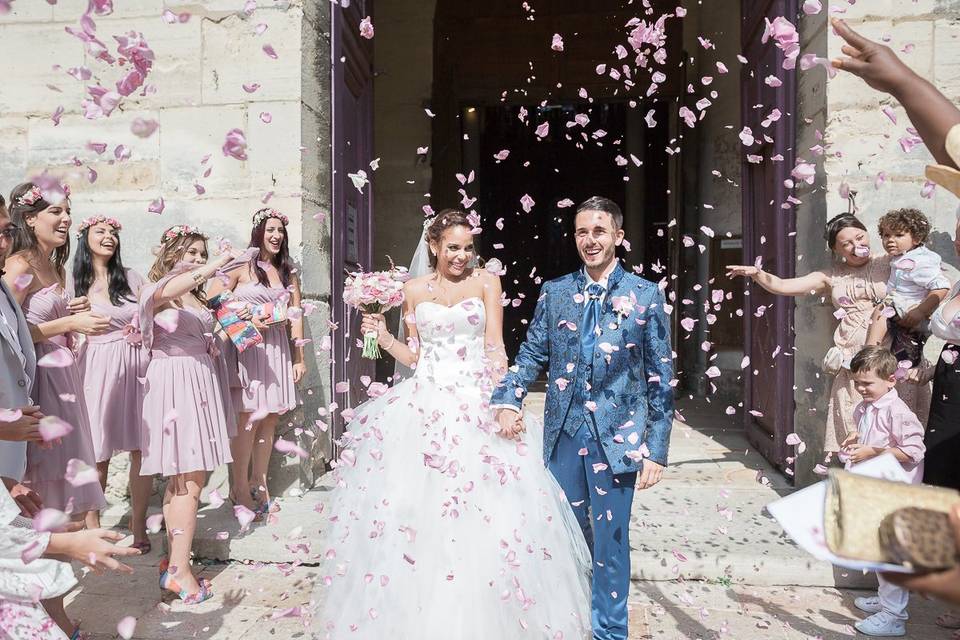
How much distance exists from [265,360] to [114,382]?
941mm

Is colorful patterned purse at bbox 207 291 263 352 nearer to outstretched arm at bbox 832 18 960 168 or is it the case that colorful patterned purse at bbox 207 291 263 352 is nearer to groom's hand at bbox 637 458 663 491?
groom's hand at bbox 637 458 663 491

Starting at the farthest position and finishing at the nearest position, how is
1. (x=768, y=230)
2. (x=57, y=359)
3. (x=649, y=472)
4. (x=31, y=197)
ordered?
(x=768, y=230), (x=31, y=197), (x=57, y=359), (x=649, y=472)

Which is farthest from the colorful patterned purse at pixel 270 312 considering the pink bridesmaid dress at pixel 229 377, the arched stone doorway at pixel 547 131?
the arched stone doorway at pixel 547 131

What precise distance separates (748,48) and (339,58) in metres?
3.74

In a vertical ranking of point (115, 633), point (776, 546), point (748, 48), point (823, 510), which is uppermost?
point (748, 48)

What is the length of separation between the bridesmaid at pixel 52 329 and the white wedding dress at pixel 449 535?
132 cm

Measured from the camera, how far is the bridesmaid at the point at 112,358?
12.9ft

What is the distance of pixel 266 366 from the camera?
14.7ft

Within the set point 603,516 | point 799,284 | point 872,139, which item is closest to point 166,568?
point 603,516

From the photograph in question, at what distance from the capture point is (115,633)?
319 centimetres

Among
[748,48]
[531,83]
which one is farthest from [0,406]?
[531,83]

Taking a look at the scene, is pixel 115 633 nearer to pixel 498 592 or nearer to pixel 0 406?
pixel 0 406

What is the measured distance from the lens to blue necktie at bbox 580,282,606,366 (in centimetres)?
289

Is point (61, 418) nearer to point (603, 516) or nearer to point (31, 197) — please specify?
point (31, 197)
